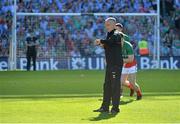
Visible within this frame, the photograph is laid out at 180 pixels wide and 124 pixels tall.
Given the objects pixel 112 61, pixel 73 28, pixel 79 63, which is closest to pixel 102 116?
pixel 112 61

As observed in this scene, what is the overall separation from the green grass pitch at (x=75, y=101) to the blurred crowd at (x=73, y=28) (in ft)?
26.4

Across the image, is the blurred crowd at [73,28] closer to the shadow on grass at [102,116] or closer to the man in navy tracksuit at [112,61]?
the man in navy tracksuit at [112,61]

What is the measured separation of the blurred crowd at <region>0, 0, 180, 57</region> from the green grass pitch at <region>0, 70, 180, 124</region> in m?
8.03

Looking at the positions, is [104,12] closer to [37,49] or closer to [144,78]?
[37,49]

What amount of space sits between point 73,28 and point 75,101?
63.1 feet

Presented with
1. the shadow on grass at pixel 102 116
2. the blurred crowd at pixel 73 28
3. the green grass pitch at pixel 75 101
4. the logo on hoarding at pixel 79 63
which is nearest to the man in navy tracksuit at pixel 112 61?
the shadow on grass at pixel 102 116

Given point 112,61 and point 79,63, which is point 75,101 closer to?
point 112,61

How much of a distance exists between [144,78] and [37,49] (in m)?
9.16

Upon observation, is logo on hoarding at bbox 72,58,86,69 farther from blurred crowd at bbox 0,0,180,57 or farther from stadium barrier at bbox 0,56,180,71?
blurred crowd at bbox 0,0,180,57

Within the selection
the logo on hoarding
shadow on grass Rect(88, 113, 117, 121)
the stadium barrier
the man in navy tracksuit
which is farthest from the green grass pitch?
the logo on hoarding

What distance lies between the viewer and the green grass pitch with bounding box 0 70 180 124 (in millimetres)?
13453

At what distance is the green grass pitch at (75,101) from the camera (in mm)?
13453

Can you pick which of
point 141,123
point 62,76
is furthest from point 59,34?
point 141,123

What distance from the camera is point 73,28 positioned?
3628cm
